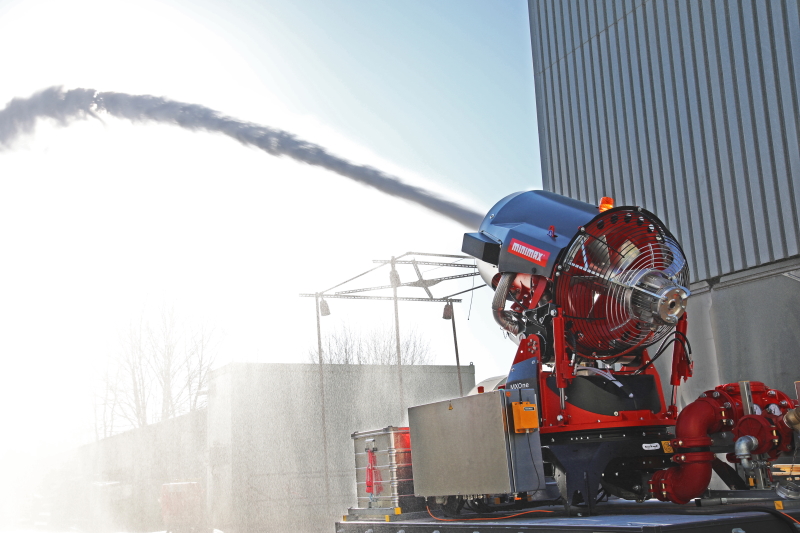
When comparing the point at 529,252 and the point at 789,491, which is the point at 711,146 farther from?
the point at 789,491

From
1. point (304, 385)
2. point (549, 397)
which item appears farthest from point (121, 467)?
point (549, 397)

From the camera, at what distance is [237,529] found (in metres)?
27.9

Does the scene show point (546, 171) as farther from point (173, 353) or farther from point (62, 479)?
point (62, 479)

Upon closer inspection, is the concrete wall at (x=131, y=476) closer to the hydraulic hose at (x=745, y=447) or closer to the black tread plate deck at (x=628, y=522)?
the black tread plate deck at (x=628, y=522)

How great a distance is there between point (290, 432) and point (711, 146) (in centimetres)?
2497

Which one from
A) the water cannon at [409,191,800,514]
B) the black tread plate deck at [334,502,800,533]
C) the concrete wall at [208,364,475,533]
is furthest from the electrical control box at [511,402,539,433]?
the concrete wall at [208,364,475,533]

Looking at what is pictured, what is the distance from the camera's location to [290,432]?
107 ft

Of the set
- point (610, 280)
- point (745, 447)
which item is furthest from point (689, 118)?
point (745, 447)

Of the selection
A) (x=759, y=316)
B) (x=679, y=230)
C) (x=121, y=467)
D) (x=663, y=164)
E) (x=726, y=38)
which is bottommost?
(x=121, y=467)

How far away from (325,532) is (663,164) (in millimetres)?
17419

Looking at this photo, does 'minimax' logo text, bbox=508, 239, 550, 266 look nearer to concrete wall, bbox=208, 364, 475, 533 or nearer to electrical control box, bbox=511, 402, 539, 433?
electrical control box, bbox=511, 402, 539, 433

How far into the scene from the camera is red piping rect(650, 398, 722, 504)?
5492mm

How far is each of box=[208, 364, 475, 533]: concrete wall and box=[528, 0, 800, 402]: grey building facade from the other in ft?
59.1

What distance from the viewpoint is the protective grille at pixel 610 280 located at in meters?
6.11
